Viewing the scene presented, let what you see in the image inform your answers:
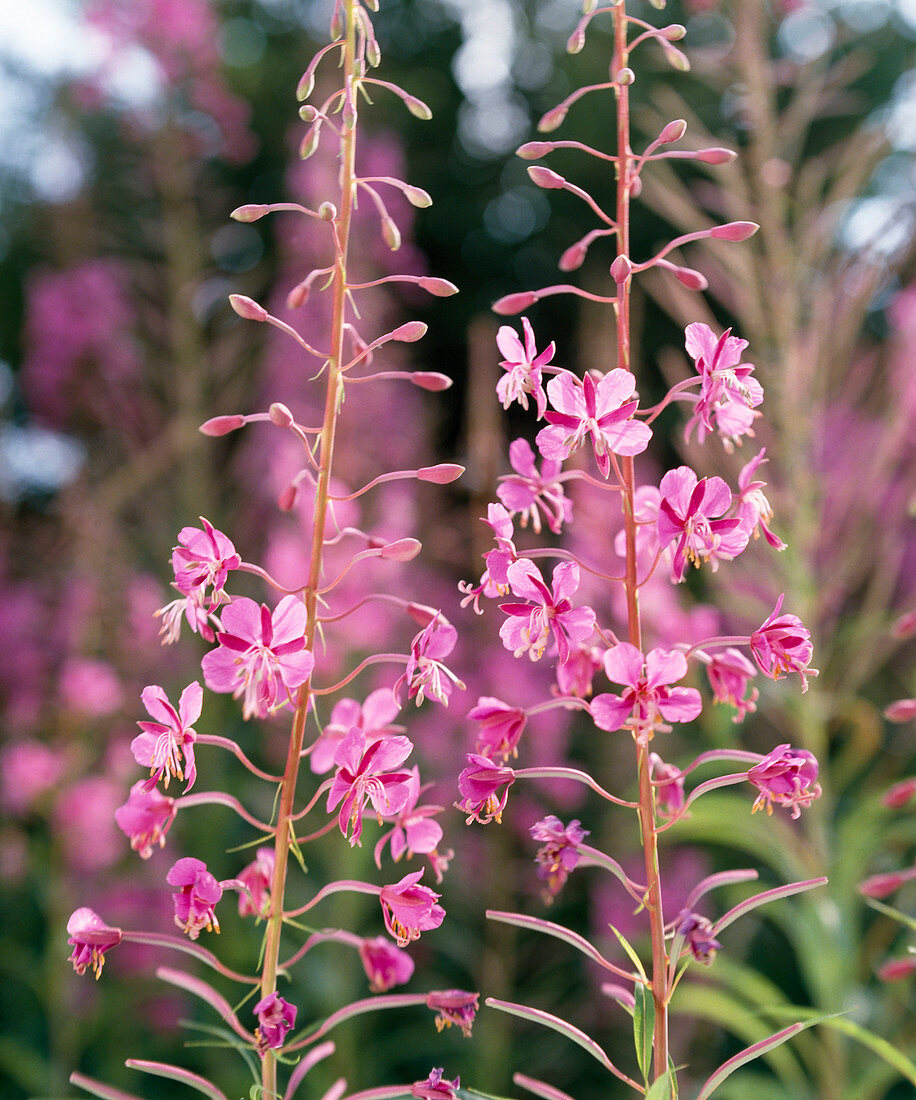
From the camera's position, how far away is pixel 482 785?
882mm

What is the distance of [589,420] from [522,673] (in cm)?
223

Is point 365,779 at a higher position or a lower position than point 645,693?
lower

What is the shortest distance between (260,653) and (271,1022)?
347 millimetres

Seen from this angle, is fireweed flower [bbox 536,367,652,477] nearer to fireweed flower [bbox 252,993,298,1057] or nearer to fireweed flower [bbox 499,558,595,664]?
fireweed flower [bbox 499,558,595,664]

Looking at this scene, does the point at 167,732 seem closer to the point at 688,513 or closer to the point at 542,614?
the point at 542,614

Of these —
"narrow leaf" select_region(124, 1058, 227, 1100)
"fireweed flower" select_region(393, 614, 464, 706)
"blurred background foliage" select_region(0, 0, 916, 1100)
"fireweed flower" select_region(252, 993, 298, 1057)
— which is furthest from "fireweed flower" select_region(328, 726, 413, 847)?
"blurred background foliage" select_region(0, 0, 916, 1100)

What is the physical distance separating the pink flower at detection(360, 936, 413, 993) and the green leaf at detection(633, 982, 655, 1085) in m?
0.24

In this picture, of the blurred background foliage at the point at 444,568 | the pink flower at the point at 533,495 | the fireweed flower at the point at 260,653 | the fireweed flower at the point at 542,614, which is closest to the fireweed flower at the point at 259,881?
the fireweed flower at the point at 260,653

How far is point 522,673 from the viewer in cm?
306

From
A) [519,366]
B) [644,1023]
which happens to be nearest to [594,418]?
[519,366]

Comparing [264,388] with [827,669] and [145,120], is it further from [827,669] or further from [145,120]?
[827,669]

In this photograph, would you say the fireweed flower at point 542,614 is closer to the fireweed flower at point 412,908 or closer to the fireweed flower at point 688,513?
the fireweed flower at point 688,513

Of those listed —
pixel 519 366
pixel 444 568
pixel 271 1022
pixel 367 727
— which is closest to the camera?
pixel 271 1022

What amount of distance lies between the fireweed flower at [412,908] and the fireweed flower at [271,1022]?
0.41 ft
